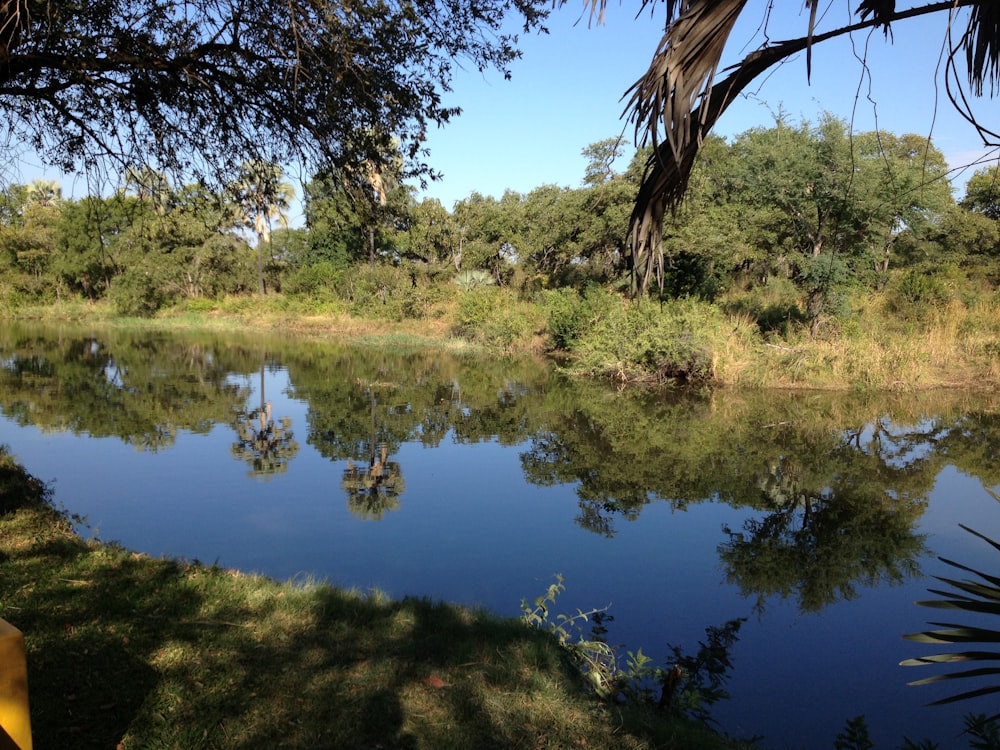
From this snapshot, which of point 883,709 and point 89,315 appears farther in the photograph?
point 89,315

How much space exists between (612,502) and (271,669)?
5878mm

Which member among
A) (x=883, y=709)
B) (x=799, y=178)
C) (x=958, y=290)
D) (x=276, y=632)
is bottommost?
(x=883, y=709)

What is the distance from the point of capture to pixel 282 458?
10.5 metres

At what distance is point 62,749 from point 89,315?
4654cm

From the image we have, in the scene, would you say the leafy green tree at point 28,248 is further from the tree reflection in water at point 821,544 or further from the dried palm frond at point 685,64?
the dried palm frond at point 685,64

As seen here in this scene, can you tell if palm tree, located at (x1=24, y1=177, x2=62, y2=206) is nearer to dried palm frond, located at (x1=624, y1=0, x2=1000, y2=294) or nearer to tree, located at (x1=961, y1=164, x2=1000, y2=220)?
dried palm frond, located at (x1=624, y1=0, x2=1000, y2=294)

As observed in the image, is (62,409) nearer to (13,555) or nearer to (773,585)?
(13,555)

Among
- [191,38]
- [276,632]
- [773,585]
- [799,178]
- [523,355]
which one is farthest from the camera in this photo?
[523,355]

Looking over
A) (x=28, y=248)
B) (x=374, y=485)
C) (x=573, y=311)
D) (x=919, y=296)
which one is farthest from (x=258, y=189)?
(x=28, y=248)

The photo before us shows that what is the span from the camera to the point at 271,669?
3457mm

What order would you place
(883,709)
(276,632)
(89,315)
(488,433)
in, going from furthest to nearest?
(89,315) < (488,433) < (883,709) < (276,632)

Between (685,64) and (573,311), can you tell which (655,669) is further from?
(573,311)

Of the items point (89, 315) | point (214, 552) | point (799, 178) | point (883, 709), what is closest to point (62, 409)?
point (214, 552)

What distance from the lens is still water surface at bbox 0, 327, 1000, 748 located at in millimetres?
5387
